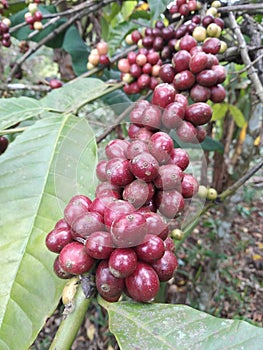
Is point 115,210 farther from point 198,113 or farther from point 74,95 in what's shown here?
point 74,95

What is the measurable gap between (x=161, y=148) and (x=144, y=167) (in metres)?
0.08

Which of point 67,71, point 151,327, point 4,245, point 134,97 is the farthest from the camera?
point 67,71

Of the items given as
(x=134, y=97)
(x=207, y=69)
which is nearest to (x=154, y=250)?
(x=207, y=69)

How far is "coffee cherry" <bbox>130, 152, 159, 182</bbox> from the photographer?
1.70ft

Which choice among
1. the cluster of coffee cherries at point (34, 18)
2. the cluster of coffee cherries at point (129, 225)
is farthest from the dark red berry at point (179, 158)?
the cluster of coffee cherries at point (34, 18)

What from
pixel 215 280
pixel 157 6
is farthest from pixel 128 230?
pixel 215 280

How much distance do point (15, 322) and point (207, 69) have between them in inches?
24.1

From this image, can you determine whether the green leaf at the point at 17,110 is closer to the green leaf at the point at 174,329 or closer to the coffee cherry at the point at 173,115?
the coffee cherry at the point at 173,115

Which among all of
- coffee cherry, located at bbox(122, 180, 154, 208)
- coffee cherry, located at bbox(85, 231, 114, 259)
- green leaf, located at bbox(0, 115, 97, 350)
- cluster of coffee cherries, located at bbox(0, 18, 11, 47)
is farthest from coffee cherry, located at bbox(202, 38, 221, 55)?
cluster of coffee cherries, located at bbox(0, 18, 11, 47)

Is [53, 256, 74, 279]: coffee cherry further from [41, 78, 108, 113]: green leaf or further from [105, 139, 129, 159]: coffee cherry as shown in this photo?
[41, 78, 108, 113]: green leaf

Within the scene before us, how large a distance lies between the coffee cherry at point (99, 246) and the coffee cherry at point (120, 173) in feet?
0.32

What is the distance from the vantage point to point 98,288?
19.0 inches

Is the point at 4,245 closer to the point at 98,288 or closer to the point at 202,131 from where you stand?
the point at 98,288

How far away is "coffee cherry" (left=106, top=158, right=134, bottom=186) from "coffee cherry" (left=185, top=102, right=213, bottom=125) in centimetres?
21
